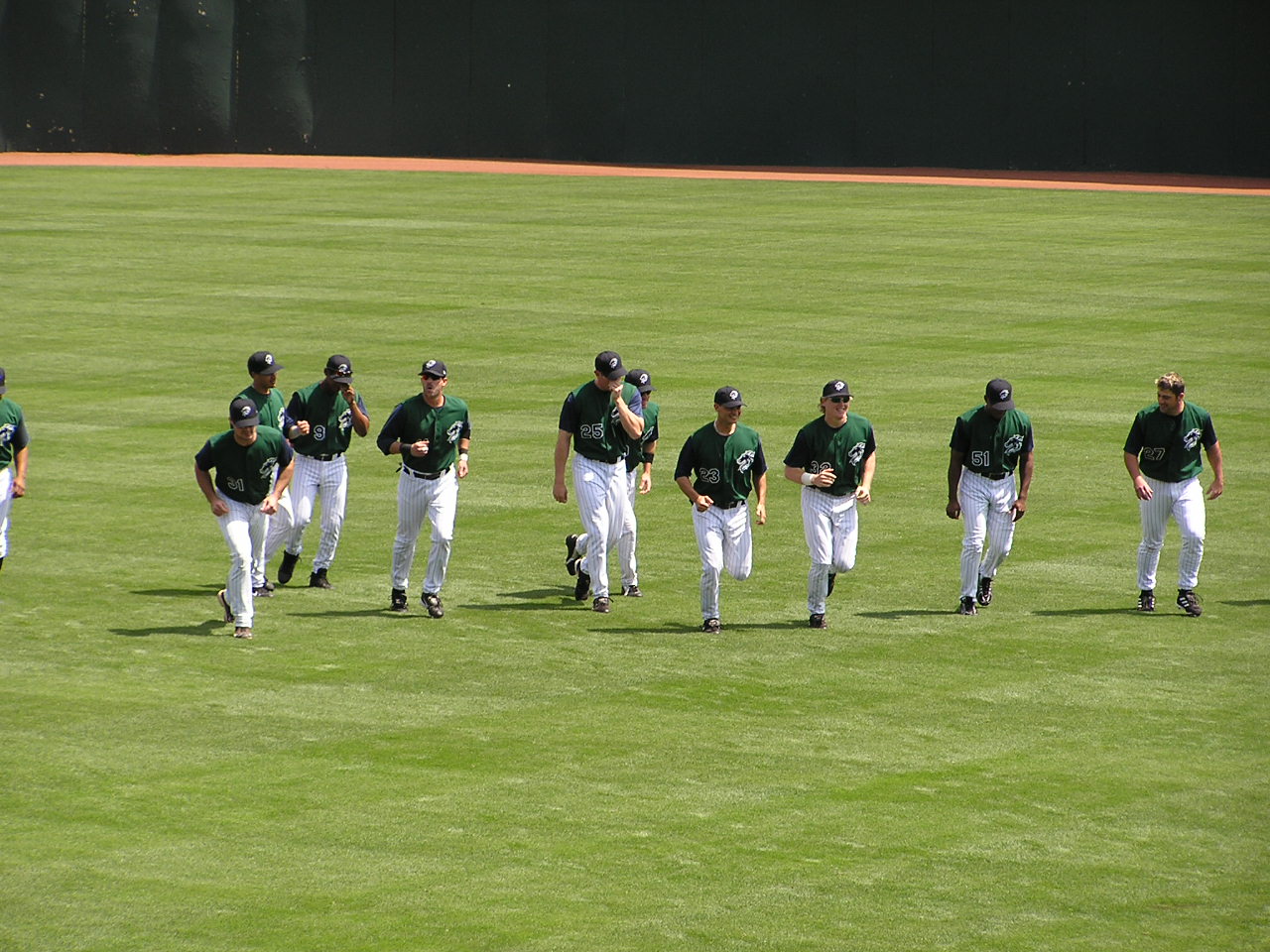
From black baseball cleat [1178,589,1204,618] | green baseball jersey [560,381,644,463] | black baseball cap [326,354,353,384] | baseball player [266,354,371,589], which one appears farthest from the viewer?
baseball player [266,354,371,589]

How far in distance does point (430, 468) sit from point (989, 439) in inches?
173

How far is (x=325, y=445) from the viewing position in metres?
15.1

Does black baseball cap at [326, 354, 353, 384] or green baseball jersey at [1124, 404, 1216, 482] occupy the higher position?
black baseball cap at [326, 354, 353, 384]

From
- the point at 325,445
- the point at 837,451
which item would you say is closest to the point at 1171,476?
the point at 837,451

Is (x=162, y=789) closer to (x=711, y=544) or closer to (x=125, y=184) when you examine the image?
(x=711, y=544)

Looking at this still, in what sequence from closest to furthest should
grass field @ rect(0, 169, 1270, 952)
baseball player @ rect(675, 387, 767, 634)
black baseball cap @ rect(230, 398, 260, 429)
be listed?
grass field @ rect(0, 169, 1270, 952), black baseball cap @ rect(230, 398, 260, 429), baseball player @ rect(675, 387, 767, 634)

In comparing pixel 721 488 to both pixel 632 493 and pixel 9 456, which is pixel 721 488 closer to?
pixel 632 493

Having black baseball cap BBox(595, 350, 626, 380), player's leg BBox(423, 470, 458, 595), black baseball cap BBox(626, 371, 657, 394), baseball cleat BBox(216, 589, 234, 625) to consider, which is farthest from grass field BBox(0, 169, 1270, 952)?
black baseball cap BBox(595, 350, 626, 380)

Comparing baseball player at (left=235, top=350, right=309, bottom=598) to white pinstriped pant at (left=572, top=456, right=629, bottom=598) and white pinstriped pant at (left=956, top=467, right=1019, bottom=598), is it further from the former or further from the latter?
white pinstriped pant at (left=956, top=467, right=1019, bottom=598)

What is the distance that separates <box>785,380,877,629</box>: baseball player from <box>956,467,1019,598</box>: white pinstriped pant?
102 centimetres

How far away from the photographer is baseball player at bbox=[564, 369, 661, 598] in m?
14.6

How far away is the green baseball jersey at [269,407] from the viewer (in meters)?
14.5

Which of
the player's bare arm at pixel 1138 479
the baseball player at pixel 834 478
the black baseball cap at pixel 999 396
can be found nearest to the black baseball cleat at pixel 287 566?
the baseball player at pixel 834 478

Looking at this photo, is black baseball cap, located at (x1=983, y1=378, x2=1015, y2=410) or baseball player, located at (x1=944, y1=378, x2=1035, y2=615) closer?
black baseball cap, located at (x1=983, y1=378, x2=1015, y2=410)
